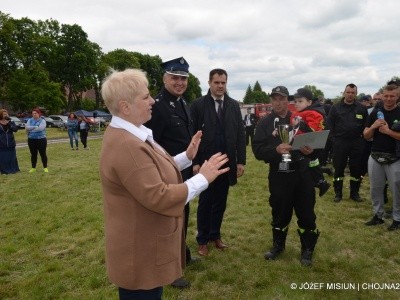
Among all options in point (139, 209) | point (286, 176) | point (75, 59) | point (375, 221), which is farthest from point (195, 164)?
point (75, 59)

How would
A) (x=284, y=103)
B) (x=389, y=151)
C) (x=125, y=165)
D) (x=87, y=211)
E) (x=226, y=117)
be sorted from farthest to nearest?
(x=87, y=211)
(x=389, y=151)
(x=226, y=117)
(x=284, y=103)
(x=125, y=165)

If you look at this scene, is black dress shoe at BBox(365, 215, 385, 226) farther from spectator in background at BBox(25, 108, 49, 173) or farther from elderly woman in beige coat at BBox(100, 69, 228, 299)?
spectator in background at BBox(25, 108, 49, 173)

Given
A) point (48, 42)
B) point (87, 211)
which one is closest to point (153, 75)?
point (48, 42)

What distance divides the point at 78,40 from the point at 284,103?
55.9m

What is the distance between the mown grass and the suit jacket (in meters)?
1.27

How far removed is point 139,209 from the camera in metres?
2.13

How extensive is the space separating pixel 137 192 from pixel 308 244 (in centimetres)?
325

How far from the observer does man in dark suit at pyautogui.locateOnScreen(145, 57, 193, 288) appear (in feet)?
13.1

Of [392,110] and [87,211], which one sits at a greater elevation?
[392,110]

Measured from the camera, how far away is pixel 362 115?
7.24 meters

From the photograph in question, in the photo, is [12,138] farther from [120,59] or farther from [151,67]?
[151,67]

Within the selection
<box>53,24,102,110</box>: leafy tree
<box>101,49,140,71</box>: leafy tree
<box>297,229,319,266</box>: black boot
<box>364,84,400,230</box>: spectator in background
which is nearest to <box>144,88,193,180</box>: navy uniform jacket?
<box>297,229,319,266</box>: black boot

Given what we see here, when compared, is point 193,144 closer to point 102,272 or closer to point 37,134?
point 102,272

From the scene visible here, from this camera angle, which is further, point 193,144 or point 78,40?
point 78,40
